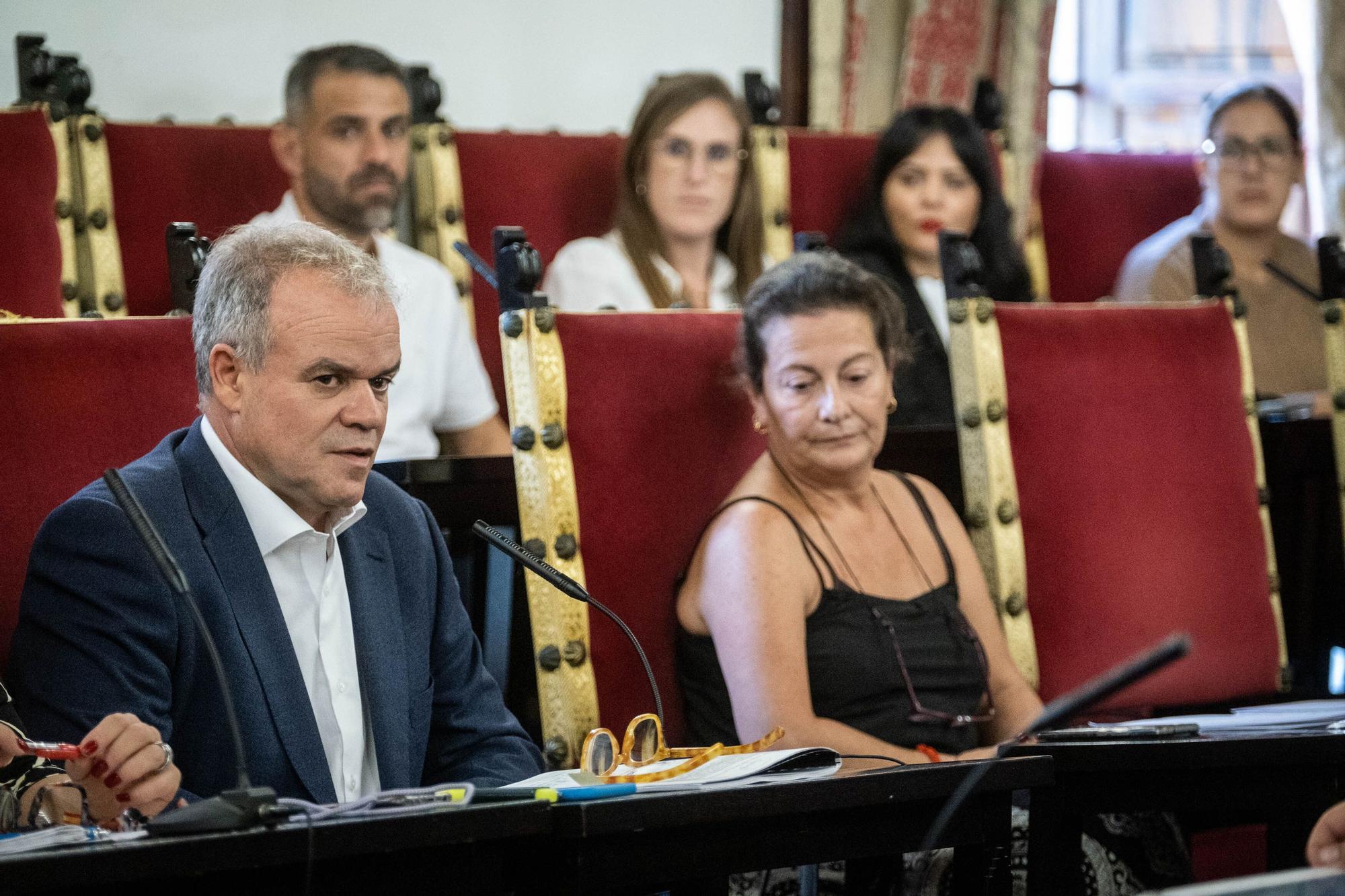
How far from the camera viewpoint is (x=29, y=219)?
2.21m

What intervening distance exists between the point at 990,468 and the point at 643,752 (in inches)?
37.6

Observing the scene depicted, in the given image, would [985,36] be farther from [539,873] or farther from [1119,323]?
[539,873]

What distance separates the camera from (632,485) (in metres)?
1.94

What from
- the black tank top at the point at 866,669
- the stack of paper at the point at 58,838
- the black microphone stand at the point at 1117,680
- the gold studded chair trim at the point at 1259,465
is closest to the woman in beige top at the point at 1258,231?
the gold studded chair trim at the point at 1259,465

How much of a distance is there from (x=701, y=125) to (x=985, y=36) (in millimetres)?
1093

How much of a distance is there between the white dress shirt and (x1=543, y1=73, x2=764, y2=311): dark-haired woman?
50.5 inches

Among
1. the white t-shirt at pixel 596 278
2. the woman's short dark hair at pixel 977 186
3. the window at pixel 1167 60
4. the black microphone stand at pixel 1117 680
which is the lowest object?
the black microphone stand at pixel 1117 680

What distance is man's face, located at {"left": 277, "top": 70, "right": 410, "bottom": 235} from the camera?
2646 millimetres

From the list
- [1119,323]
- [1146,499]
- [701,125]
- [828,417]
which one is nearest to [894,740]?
[828,417]

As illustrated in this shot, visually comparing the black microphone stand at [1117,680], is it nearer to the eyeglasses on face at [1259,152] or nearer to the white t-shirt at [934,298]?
the white t-shirt at [934,298]

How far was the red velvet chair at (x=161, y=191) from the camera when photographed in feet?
8.20

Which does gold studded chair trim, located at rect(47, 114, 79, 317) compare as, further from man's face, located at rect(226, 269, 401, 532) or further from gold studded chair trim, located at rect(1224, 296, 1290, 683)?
gold studded chair trim, located at rect(1224, 296, 1290, 683)

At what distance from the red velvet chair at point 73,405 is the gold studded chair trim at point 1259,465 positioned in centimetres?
151

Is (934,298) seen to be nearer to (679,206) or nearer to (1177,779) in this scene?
(679,206)
